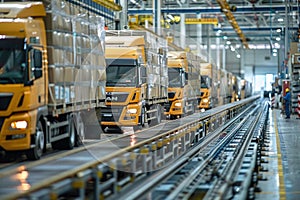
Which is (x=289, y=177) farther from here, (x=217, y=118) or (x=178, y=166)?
(x=217, y=118)

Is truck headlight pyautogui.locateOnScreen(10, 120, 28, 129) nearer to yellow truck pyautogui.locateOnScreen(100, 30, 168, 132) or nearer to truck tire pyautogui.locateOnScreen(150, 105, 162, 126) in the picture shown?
yellow truck pyautogui.locateOnScreen(100, 30, 168, 132)

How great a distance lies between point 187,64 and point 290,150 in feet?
46.6

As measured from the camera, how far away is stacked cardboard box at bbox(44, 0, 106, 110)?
16.1 metres

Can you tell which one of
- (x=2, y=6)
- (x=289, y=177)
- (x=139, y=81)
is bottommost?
(x=289, y=177)

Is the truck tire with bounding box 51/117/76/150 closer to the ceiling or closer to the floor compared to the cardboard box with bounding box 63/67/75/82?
closer to the floor

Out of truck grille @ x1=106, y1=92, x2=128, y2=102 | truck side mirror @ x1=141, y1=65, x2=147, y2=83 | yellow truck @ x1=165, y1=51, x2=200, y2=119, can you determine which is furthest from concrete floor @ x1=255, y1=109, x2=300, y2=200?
yellow truck @ x1=165, y1=51, x2=200, y2=119

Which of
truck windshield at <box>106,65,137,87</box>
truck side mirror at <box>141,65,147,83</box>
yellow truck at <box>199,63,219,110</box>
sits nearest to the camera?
truck windshield at <box>106,65,137,87</box>

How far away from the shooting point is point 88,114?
2005cm

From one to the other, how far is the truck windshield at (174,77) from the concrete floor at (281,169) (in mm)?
7210

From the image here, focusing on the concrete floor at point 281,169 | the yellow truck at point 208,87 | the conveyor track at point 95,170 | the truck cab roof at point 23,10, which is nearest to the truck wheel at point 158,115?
the concrete floor at point 281,169

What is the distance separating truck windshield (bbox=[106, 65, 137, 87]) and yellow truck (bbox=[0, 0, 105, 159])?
12.4ft

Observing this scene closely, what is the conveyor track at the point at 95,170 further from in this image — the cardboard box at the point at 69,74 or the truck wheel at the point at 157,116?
the truck wheel at the point at 157,116

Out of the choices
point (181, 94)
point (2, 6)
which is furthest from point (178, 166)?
point (181, 94)

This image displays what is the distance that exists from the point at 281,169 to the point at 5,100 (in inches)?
244
